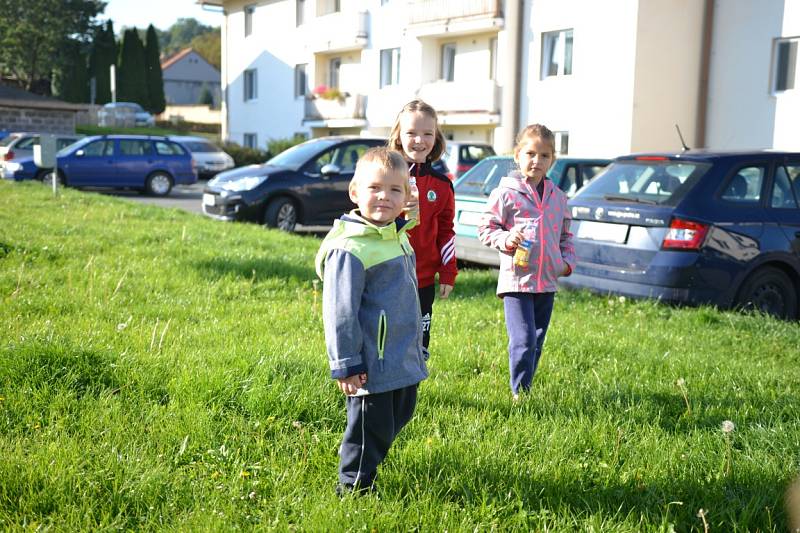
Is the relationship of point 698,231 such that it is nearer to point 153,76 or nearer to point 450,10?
point 450,10

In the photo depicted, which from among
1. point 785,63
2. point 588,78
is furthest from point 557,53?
point 785,63

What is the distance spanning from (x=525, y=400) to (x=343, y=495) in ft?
5.30

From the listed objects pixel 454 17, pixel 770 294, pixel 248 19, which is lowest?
pixel 770 294

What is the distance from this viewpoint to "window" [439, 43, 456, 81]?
3188cm

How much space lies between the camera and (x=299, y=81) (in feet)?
132

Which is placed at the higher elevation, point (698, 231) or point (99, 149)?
point (99, 149)

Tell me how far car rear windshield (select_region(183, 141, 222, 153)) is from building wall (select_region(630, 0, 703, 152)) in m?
16.8

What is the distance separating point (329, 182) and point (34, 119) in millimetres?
25796

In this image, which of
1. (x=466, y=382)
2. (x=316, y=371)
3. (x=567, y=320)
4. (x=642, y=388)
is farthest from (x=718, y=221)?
(x=316, y=371)

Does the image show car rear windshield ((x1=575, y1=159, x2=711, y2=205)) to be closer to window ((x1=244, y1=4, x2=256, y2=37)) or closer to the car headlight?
the car headlight

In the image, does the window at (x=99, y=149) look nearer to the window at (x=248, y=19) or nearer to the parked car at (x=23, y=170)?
the parked car at (x=23, y=170)

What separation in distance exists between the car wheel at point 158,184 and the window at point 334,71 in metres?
15.9

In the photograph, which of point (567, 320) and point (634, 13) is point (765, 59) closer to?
point (634, 13)

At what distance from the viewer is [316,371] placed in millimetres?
4793
